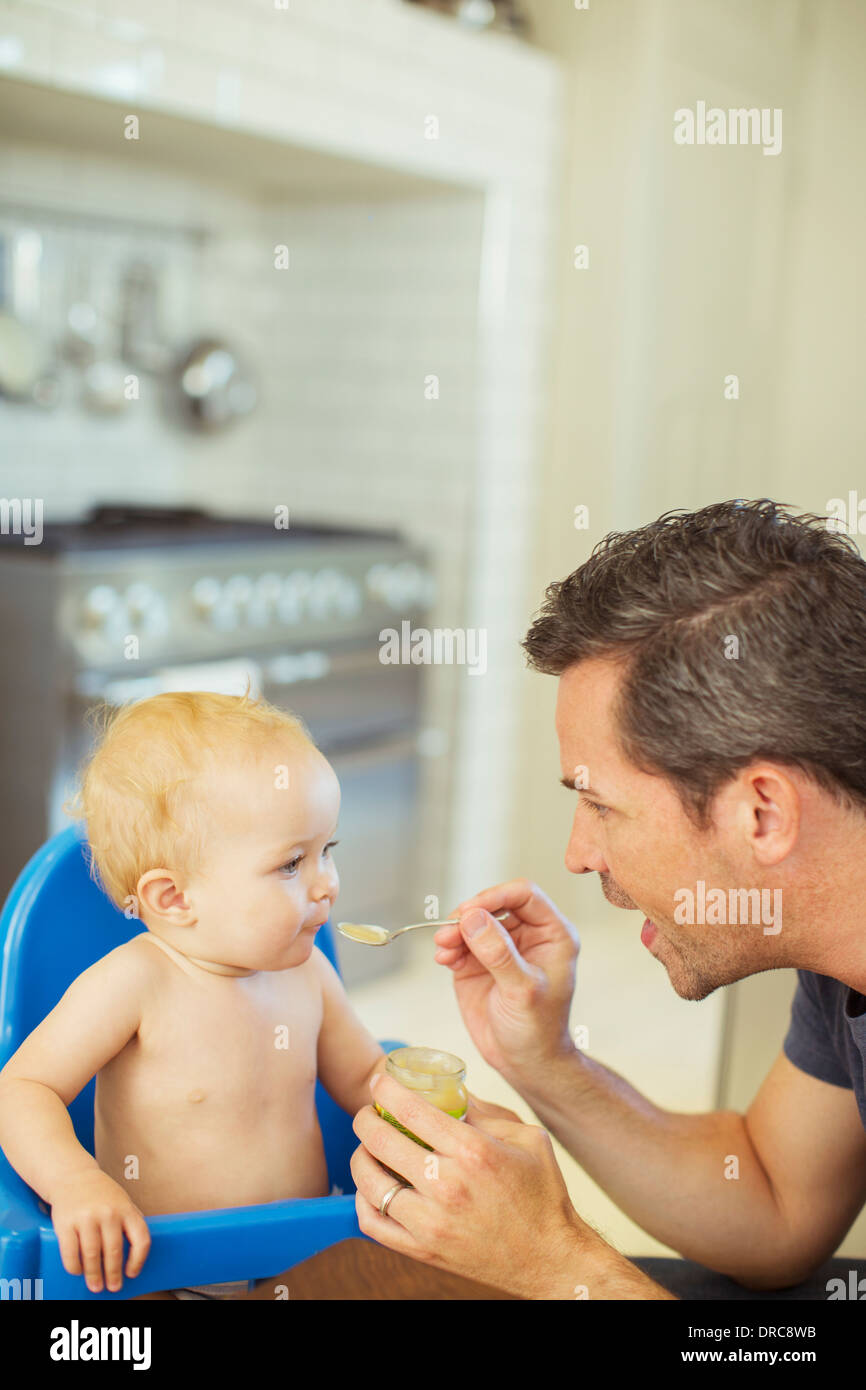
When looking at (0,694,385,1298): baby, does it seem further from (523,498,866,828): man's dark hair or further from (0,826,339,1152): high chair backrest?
(523,498,866,828): man's dark hair

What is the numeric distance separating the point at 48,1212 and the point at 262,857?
346mm

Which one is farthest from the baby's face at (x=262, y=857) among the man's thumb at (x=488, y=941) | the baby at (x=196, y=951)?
the man's thumb at (x=488, y=941)

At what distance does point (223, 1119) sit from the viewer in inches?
51.2

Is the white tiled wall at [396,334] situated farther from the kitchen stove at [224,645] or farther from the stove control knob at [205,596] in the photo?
the stove control knob at [205,596]

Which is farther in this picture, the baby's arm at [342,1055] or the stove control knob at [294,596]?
the stove control knob at [294,596]

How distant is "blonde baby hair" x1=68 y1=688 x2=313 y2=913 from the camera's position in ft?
4.09

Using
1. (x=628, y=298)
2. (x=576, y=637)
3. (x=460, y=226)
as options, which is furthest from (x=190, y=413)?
(x=576, y=637)

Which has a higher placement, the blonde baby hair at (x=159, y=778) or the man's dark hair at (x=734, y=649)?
the man's dark hair at (x=734, y=649)

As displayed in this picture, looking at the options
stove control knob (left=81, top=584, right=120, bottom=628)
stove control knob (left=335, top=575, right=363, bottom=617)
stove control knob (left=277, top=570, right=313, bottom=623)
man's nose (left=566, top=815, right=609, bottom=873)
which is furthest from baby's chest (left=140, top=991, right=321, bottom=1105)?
stove control knob (left=335, top=575, right=363, bottom=617)

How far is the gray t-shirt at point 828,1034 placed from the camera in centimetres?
140

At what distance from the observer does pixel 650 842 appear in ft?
4.21

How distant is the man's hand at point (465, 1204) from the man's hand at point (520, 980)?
0.22 m

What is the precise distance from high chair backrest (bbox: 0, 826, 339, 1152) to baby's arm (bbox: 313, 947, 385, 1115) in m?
0.22

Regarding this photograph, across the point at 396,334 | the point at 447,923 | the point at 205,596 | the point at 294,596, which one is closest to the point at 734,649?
the point at 447,923
